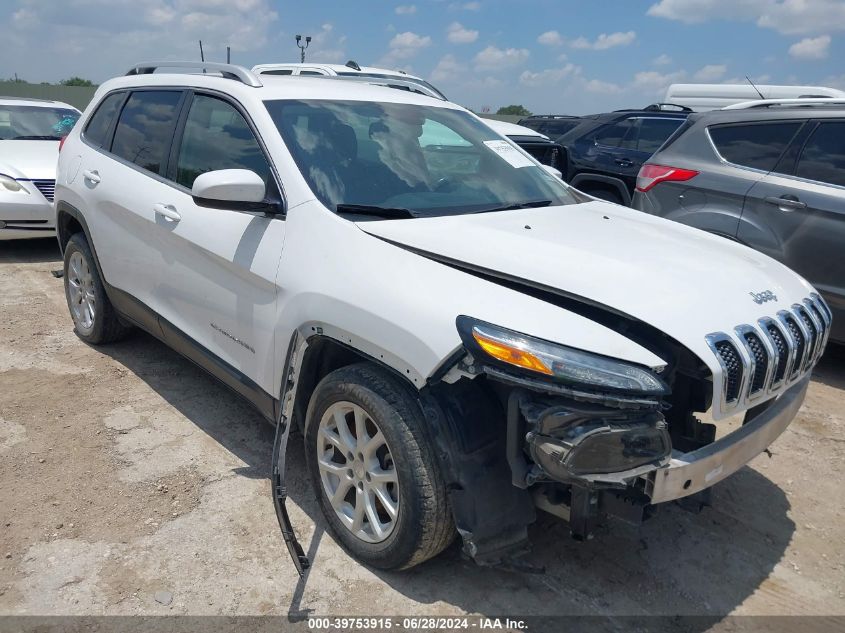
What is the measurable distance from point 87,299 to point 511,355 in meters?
3.80

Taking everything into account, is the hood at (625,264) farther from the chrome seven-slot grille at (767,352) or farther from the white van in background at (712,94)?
the white van in background at (712,94)

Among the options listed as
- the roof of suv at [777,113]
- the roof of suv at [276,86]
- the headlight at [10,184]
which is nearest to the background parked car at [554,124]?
the roof of suv at [777,113]

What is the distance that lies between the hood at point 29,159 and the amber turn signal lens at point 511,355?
700cm

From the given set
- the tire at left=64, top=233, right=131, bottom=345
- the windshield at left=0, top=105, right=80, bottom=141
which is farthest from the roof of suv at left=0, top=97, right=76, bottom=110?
the tire at left=64, top=233, right=131, bottom=345

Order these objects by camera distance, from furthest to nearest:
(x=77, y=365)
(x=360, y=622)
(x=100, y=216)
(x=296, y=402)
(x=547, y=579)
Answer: (x=77, y=365), (x=100, y=216), (x=296, y=402), (x=547, y=579), (x=360, y=622)

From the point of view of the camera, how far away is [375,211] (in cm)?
289

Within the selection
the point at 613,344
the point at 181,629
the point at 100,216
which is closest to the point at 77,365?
the point at 100,216

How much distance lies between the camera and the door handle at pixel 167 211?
3548 millimetres

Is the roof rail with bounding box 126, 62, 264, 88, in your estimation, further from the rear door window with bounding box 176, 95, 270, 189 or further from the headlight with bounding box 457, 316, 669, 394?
the headlight with bounding box 457, 316, 669, 394

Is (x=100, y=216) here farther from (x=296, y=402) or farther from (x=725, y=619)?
(x=725, y=619)

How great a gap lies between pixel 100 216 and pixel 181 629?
276 centimetres

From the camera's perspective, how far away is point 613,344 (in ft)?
7.18

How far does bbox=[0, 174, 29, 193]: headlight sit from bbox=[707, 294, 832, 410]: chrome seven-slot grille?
7.59 meters

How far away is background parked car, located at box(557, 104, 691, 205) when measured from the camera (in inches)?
323
